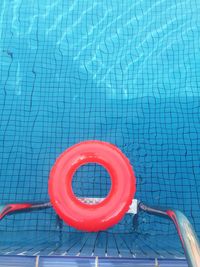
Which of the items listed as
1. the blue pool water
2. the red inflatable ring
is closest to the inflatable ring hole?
the blue pool water

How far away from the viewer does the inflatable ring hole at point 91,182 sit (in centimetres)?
414

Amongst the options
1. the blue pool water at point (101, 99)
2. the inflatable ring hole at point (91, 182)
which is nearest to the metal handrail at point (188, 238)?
the blue pool water at point (101, 99)

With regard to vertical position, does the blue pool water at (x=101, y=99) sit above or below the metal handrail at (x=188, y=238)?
above

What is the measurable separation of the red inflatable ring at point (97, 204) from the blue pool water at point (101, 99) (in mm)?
675

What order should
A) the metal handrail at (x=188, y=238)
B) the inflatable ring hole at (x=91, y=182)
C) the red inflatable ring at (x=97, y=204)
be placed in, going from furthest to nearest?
the inflatable ring hole at (x=91, y=182) < the red inflatable ring at (x=97, y=204) < the metal handrail at (x=188, y=238)

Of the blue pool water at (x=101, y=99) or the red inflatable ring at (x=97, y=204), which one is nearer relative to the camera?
the red inflatable ring at (x=97, y=204)

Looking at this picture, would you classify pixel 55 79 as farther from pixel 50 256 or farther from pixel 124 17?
pixel 50 256

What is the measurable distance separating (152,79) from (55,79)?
1.19 meters

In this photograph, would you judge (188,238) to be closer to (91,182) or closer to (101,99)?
(91,182)

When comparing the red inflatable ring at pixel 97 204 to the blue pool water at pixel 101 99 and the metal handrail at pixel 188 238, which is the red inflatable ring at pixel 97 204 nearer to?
the metal handrail at pixel 188 238

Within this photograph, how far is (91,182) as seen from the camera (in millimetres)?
4199

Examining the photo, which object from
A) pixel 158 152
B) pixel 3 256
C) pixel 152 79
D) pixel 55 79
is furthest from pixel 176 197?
pixel 3 256

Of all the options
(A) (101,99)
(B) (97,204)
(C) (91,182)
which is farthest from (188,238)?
(A) (101,99)

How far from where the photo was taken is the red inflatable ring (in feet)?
9.38
